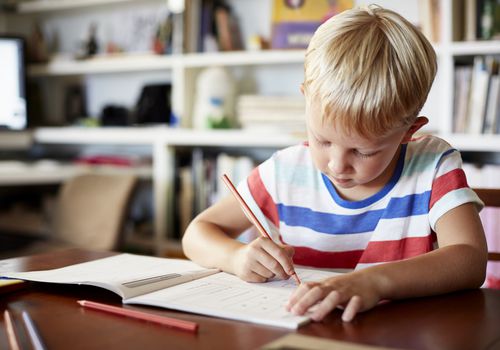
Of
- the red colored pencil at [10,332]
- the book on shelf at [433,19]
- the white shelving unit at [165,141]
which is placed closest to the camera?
the red colored pencil at [10,332]

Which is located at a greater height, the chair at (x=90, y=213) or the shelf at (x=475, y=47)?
the shelf at (x=475, y=47)

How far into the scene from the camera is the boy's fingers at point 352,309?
736mm

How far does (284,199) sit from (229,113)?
154 cm

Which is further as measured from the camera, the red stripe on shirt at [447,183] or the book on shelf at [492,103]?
the book on shelf at [492,103]

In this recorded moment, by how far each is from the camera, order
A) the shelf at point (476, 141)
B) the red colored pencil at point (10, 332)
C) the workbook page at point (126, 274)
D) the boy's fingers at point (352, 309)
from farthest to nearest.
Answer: the shelf at point (476, 141) < the workbook page at point (126, 274) < the boy's fingers at point (352, 309) < the red colored pencil at point (10, 332)

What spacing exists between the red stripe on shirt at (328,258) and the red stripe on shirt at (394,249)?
0.06ft

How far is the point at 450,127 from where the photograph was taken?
215cm

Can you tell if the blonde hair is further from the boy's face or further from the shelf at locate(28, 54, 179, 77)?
the shelf at locate(28, 54, 179, 77)

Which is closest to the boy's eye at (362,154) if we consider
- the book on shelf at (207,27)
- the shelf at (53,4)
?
the book on shelf at (207,27)

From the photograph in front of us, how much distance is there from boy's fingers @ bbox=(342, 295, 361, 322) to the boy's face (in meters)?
0.24

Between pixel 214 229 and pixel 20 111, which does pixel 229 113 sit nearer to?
pixel 20 111

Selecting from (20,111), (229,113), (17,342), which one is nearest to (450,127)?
(229,113)

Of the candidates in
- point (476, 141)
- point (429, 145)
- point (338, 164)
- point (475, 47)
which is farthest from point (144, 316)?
point (475, 47)

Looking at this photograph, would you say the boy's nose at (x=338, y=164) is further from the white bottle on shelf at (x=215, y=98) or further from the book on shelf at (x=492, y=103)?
the white bottle on shelf at (x=215, y=98)
